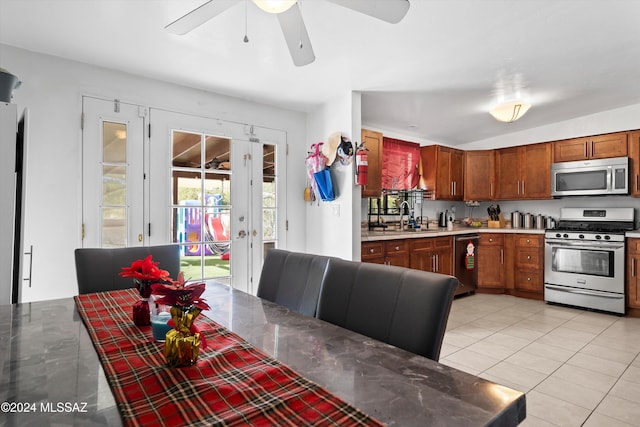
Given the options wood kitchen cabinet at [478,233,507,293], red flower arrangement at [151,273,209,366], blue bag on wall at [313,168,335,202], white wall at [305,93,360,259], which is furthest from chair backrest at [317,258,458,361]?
wood kitchen cabinet at [478,233,507,293]

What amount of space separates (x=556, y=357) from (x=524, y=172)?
308 cm

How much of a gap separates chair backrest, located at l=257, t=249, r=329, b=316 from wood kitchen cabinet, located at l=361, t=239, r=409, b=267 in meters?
1.90

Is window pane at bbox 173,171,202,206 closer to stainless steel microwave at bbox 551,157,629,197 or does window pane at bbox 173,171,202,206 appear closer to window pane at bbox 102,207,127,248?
window pane at bbox 102,207,127,248

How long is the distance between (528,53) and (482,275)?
333cm

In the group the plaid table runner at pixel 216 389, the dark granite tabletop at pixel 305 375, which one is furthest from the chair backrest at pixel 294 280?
the plaid table runner at pixel 216 389

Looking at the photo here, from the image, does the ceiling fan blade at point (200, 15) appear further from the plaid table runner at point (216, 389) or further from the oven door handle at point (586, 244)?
the oven door handle at point (586, 244)

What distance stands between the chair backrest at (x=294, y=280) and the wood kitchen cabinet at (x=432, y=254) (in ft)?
8.70

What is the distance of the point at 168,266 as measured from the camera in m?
2.13

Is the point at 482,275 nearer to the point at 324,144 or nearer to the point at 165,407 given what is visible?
the point at 324,144

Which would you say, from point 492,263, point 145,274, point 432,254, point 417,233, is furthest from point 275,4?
point 492,263

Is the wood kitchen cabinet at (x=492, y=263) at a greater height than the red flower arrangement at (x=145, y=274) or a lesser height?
lesser

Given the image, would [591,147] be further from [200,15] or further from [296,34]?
[200,15]

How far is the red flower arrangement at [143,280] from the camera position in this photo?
1.24 m

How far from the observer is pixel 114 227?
295 cm
